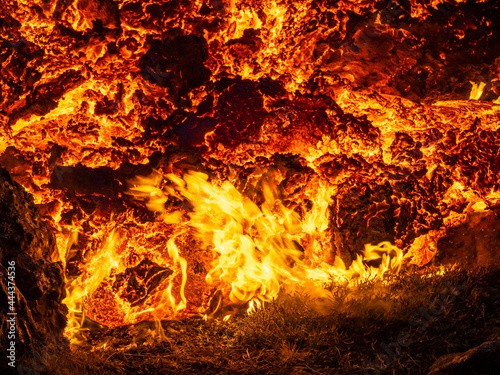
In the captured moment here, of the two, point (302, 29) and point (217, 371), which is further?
point (302, 29)

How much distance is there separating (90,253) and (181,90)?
199 centimetres

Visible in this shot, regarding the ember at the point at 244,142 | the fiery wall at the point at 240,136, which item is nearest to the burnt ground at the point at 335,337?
the ember at the point at 244,142

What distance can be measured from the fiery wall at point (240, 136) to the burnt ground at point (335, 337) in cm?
79

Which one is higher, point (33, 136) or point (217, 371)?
Result: point (33, 136)

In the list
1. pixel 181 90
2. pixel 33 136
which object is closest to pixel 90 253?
pixel 33 136

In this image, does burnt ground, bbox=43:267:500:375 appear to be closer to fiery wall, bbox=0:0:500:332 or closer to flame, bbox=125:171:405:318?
flame, bbox=125:171:405:318

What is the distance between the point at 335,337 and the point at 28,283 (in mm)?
2406

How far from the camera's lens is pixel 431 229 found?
4.62 metres

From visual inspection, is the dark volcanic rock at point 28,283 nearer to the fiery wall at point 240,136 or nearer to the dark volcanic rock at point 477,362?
the fiery wall at point 240,136

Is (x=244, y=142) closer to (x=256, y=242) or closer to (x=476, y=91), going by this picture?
(x=256, y=242)

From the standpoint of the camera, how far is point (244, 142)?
4406 millimetres

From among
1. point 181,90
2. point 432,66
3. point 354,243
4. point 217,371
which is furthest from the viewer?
point 354,243

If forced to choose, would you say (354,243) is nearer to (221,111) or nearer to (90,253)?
(221,111)

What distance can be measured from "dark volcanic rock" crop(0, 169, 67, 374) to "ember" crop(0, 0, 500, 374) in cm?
69
